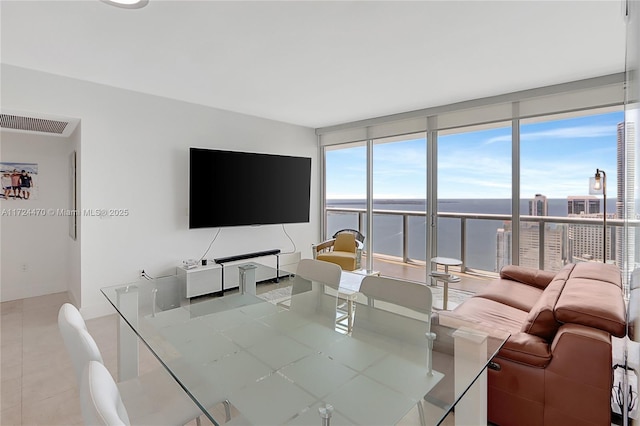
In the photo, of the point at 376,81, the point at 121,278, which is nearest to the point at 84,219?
the point at 121,278

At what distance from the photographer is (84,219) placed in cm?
337

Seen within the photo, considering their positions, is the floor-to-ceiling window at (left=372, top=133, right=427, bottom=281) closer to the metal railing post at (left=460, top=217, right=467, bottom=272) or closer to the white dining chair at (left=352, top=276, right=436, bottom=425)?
the metal railing post at (left=460, top=217, right=467, bottom=272)

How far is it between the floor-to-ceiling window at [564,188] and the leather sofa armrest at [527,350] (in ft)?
8.26

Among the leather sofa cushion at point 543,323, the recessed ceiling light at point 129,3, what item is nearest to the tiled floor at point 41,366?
the leather sofa cushion at point 543,323

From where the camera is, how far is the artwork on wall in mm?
3912

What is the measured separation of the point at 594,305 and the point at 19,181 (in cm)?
575

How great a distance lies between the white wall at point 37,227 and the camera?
3988mm

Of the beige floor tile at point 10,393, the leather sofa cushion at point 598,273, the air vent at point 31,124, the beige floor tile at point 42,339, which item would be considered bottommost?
the beige floor tile at point 10,393

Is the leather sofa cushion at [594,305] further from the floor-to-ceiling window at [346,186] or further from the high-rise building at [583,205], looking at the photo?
the floor-to-ceiling window at [346,186]

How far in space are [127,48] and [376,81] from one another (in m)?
2.29

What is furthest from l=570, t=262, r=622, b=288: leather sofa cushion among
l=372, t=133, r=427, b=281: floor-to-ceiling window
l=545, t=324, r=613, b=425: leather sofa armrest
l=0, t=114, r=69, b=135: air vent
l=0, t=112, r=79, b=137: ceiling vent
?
l=0, t=114, r=69, b=135: air vent

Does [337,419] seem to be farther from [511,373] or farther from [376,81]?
[376,81]

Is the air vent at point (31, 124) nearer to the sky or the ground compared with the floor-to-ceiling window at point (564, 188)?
nearer to the sky

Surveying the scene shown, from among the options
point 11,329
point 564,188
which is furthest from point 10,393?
point 564,188
